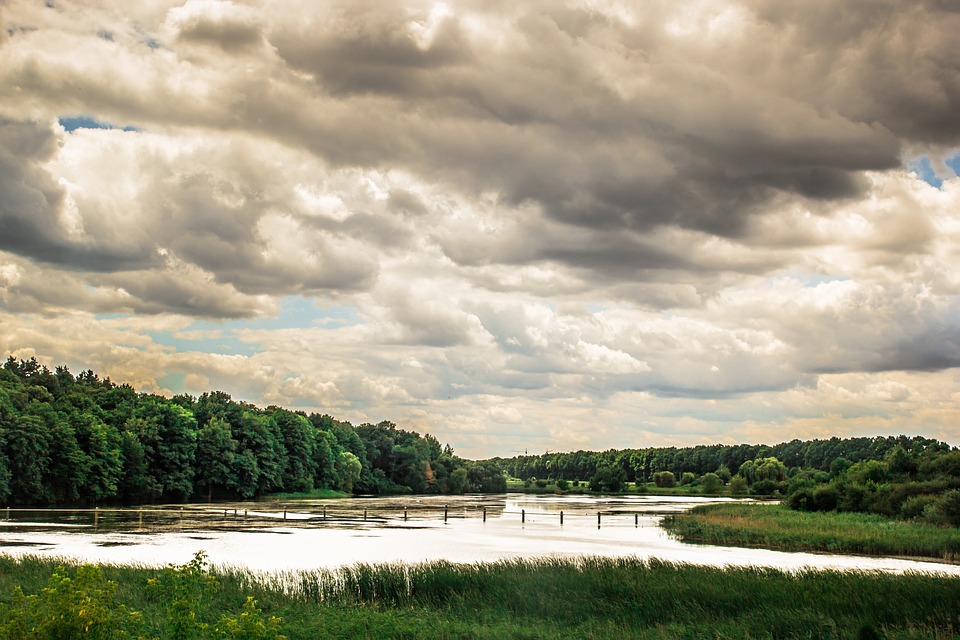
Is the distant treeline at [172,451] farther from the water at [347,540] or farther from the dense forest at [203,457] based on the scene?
the water at [347,540]

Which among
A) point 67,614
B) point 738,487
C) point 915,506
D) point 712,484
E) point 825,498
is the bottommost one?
point 712,484

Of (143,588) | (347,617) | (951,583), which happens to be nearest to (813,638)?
(951,583)

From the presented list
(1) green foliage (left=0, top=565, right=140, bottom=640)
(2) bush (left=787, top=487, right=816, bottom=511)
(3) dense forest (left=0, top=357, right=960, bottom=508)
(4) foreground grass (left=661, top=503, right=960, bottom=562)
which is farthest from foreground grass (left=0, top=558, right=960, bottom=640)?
(2) bush (left=787, top=487, right=816, bottom=511)

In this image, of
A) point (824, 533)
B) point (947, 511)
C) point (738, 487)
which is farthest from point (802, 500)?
point (738, 487)

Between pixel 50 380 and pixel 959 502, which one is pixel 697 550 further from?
pixel 50 380

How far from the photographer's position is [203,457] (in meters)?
129

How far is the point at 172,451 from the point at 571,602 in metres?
110

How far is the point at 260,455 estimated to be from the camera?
463 ft

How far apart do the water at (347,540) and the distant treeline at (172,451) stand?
17.4m

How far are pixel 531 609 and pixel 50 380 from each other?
151754 millimetres

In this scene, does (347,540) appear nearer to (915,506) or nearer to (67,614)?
(915,506)

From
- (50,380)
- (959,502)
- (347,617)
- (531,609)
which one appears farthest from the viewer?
(50,380)

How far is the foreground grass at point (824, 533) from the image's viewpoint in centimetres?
4803

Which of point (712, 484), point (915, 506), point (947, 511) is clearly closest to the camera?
point (947, 511)
